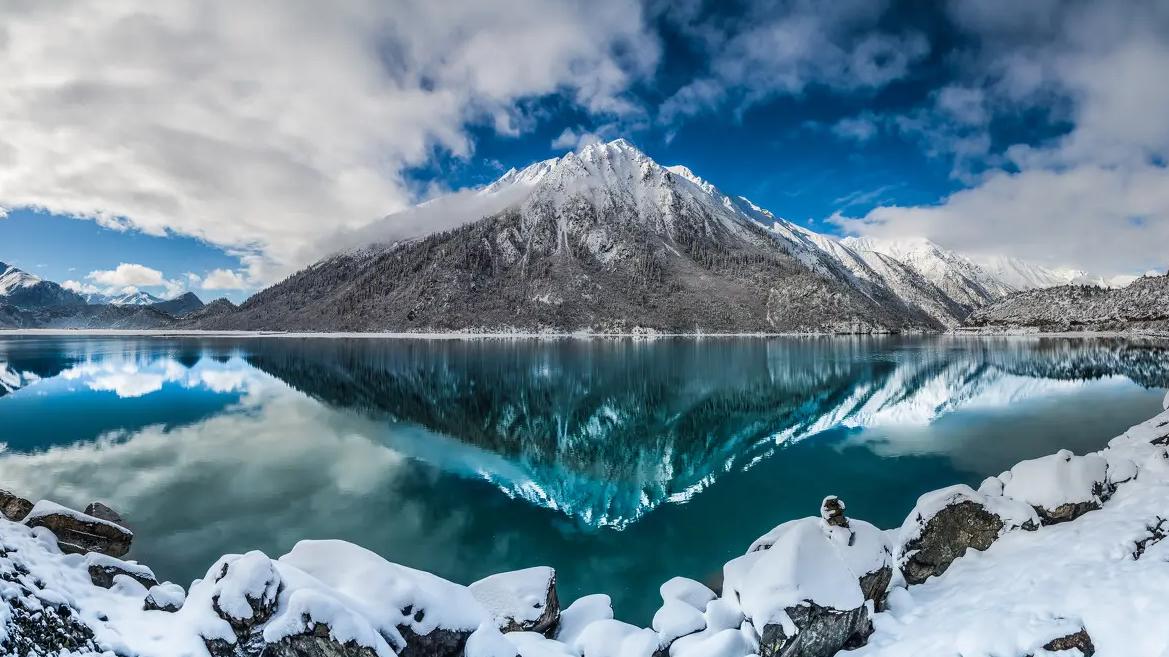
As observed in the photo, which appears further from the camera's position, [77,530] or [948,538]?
[948,538]

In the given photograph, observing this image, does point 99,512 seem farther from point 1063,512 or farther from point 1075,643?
point 1063,512

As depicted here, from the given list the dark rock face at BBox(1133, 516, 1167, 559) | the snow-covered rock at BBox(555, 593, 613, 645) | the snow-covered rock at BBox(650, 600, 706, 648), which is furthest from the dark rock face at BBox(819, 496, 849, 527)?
the dark rock face at BBox(1133, 516, 1167, 559)

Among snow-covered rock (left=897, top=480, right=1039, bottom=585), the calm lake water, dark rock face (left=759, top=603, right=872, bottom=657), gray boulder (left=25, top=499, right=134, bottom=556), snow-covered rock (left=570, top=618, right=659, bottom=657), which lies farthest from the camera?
the calm lake water

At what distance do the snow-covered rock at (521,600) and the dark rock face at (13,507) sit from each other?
12.8 meters

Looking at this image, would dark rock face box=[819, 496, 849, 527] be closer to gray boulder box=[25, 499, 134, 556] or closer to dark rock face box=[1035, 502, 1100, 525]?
dark rock face box=[1035, 502, 1100, 525]

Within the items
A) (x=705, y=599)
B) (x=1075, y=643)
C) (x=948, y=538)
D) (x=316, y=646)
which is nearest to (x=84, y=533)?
(x=316, y=646)

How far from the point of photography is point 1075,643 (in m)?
8.63

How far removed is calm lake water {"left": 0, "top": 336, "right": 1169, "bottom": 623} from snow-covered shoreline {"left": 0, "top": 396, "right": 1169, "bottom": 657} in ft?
12.4

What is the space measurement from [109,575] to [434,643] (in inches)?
320

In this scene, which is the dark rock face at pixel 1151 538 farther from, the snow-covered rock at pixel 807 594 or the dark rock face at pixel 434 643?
the dark rock face at pixel 434 643

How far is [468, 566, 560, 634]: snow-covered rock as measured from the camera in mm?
10602

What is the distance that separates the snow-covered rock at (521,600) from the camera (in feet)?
34.8

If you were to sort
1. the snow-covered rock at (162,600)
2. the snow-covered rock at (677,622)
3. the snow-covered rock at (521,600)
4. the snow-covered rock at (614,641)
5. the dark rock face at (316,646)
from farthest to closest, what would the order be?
the snow-covered rock at (521,600)
the snow-covered rock at (677,622)
the snow-covered rock at (614,641)
the snow-covered rock at (162,600)
the dark rock face at (316,646)

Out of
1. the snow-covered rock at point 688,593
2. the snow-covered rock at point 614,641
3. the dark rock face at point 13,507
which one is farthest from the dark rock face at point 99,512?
the snow-covered rock at point 688,593
